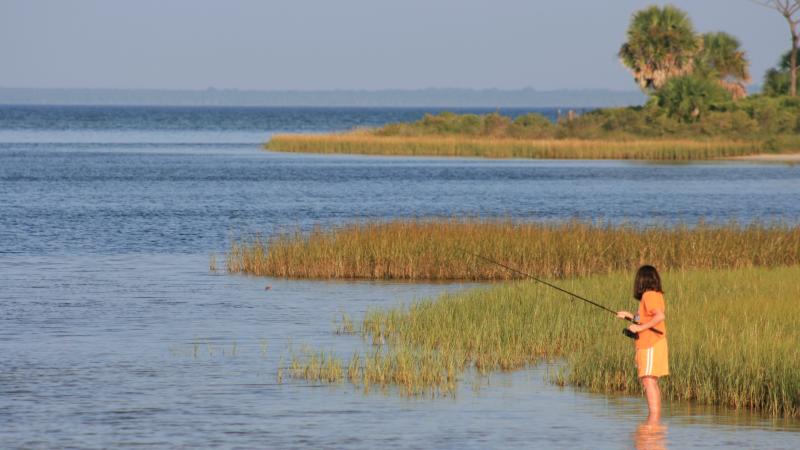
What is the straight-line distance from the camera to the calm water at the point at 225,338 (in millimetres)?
15172

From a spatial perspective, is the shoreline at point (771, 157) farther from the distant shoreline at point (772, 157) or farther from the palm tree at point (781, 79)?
the palm tree at point (781, 79)

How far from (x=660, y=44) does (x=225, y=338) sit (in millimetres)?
88512

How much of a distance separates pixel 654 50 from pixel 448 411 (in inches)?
3678

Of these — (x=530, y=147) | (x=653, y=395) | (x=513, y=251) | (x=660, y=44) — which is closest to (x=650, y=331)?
(x=653, y=395)

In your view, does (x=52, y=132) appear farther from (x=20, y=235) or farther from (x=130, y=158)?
(x=20, y=235)

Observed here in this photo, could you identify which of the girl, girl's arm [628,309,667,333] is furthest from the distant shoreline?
girl's arm [628,309,667,333]

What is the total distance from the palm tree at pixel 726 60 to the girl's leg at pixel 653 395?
99408 mm

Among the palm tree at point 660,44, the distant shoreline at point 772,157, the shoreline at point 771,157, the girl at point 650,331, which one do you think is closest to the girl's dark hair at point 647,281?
the girl at point 650,331

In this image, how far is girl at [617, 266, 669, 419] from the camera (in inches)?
572

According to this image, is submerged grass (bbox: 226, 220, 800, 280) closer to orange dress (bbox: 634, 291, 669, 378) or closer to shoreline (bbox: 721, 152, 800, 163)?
orange dress (bbox: 634, 291, 669, 378)

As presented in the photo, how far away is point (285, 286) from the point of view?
28.9 m

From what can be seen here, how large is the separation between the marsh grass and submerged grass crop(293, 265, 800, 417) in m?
65.3

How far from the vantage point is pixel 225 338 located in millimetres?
22312

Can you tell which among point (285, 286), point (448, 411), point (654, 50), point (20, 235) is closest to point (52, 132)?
point (654, 50)
